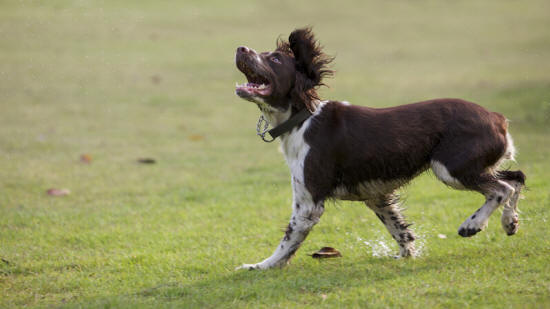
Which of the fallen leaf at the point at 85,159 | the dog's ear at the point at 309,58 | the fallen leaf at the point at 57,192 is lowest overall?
the fallen leaf at the point at 85,159

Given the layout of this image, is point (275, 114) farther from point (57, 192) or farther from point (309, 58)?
point (57, 192)

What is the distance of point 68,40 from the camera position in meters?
19.2

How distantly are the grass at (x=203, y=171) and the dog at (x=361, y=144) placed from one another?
54 cm

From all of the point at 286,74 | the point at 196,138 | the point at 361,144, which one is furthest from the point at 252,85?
the point at 196,138

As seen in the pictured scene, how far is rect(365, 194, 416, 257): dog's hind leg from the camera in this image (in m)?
5.18

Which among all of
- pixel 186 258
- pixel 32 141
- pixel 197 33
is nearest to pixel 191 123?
pixel 32 141

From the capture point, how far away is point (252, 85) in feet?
16.1

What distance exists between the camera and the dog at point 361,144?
4.65 meters

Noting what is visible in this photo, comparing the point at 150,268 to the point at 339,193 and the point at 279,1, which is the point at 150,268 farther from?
the point at 279,1

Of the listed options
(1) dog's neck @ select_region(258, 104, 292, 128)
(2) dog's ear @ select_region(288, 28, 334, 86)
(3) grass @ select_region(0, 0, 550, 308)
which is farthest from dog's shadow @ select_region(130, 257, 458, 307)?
(2) dog's ear @ select_region(288, 28, 334, 86)

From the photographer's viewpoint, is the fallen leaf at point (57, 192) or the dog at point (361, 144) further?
the fallen leaf at point (57, 192)

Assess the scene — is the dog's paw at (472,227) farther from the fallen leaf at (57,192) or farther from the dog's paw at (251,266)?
the fallen leaf at (57,192)

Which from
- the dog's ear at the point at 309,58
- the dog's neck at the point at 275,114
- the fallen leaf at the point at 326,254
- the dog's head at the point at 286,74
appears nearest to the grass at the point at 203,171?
the fallen leaf at the point at 326,254

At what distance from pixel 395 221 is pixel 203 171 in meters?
4.46
